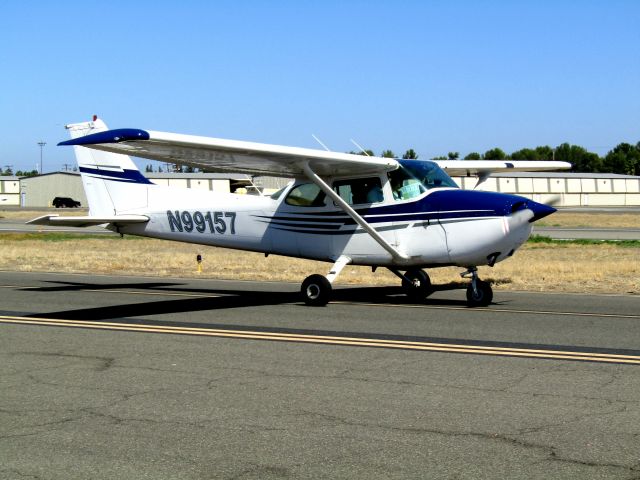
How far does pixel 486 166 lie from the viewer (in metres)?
16.9

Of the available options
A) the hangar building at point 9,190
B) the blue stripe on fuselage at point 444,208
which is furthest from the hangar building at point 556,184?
the blue stripe on fuselage at point 444,208

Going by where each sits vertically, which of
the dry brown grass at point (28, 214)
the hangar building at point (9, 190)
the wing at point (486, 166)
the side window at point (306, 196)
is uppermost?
the hangar building at point (9, 190)

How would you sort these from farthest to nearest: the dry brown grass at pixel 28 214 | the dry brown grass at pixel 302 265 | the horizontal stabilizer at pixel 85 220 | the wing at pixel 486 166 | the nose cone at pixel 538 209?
the dry brown grass at pixel 28 214 < the dry brown grass at pixel 302 265 < the wing at pixel 486 166 < the horizontal stabilizer at pixel 85 220 < the nose cone at pixel 538 209

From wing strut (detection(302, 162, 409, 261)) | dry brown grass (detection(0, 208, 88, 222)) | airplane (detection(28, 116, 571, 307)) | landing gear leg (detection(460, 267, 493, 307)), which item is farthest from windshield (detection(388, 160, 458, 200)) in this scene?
dry brown grass (detection(0, 208, 88, 222))

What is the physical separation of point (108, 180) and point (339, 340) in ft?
29.1

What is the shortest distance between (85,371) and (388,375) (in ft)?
9.28

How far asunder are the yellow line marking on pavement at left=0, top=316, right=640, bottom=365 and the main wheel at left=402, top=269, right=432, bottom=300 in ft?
15.2

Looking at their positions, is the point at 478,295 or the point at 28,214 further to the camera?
the point at 28,214

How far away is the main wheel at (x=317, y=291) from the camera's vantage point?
13.4 meters

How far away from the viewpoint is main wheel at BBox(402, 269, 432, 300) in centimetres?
1448

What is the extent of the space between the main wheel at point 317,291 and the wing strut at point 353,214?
1.05 meters

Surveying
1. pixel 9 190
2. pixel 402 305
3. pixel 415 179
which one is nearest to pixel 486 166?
pixel 415 179

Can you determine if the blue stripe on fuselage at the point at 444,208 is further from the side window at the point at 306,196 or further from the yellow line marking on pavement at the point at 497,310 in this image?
the yellow line marking on pavement at the point at 497,310

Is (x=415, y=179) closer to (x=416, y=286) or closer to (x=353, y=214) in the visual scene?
(x=353, y=214)
